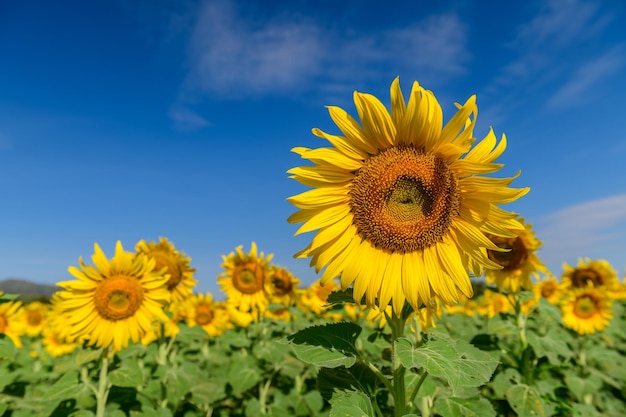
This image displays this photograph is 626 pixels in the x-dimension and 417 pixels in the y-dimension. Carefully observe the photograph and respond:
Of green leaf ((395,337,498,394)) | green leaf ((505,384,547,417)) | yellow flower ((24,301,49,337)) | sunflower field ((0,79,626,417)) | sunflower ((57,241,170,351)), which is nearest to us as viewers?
green leaf ((395,337,498,394))

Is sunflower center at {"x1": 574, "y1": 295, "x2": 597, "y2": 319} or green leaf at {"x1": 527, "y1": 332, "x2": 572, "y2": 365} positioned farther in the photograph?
sunflower center at {"x1": 574, "y1": 295, "x2": 597, "y2": 319}

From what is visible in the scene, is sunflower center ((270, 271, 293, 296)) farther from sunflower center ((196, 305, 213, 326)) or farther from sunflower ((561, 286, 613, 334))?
sunflower ((561, 286, 613, 334))

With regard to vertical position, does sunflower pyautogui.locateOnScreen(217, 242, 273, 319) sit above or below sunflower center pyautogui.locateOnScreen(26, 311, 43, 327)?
above

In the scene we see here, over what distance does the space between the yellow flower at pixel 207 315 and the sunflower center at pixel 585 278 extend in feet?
24.1

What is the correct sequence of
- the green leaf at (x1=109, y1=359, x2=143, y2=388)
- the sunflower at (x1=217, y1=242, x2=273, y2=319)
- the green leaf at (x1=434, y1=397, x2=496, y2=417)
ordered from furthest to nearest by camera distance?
the sunflower at (x1=217, y1=242, x2=273, y2=319) → the green leaf at (x1=109, y1=359, x2=143, y2=388) → the green leaf at (x1=434, y1=397, x2=496, y2=417)

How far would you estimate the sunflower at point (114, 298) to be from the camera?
5.15 metres

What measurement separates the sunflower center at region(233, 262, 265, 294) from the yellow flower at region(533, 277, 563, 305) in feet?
19.5

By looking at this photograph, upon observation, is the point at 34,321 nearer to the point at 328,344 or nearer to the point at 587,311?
the point at 328,344

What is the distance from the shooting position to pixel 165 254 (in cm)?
657

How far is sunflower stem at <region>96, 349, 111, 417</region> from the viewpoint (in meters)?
4.60

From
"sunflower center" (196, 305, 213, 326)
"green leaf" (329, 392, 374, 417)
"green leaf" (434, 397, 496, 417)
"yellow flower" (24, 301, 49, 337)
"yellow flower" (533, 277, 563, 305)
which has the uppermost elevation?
"yellow flower" (533, 277, 563, 305)

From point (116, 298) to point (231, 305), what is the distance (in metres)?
2.85

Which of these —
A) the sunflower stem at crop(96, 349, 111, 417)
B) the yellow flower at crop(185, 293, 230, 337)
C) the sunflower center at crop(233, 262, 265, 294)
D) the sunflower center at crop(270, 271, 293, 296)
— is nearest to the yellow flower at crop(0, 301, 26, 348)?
the sunflower stem at crop(96, 349, 111, 417)

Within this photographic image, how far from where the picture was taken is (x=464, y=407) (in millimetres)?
3230
